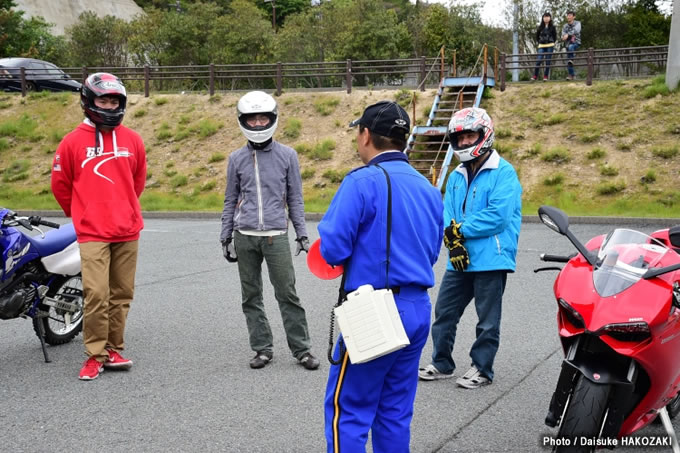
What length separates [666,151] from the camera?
18.4 metres

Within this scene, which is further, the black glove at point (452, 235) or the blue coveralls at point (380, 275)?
the black glove at point (452, 235)

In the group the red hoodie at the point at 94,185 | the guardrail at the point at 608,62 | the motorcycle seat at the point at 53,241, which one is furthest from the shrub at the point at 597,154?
the red hoodie at the point at 94,185

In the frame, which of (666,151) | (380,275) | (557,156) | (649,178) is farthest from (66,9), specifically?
(380,275)

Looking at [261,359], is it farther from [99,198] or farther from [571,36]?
[571,36]

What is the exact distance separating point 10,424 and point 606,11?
2893 centimetres

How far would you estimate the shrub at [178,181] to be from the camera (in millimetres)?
22094

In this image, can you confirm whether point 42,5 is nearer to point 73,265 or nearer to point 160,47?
point 160,47

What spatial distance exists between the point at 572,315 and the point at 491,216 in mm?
1716

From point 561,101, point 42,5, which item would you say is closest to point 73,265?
point 561,101

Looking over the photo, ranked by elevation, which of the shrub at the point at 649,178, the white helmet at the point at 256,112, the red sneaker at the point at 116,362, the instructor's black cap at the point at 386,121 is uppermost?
the instructor's black cap at the point at 386,121

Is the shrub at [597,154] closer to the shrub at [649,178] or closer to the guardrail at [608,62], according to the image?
the shrub at [649,178]

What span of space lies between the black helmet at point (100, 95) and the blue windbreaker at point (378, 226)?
2981 mm

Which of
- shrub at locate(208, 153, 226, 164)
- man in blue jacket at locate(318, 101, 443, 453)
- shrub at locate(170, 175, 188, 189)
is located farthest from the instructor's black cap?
shrub at locate(208, 153, 226, 164)

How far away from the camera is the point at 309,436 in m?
4.63
